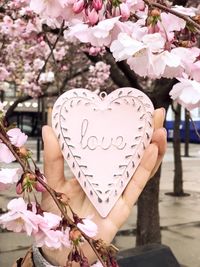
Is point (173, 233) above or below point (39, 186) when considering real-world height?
below

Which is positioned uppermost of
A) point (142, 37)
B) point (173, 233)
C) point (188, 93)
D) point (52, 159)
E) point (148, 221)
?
point (142, 37)

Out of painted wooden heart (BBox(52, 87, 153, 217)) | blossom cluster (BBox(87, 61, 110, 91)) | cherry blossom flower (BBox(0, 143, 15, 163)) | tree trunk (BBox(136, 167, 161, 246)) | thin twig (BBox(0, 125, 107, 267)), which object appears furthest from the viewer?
blossom cluster (BBox(87, 61, 110, 91))

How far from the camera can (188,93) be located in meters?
1.29

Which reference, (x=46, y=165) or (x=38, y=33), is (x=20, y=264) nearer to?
(x=46, y=165)

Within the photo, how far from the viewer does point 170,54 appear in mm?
1287

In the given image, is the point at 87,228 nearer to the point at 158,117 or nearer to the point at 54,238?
the point at 54,238

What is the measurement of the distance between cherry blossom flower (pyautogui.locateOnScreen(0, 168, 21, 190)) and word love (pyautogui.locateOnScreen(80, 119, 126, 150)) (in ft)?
0.95

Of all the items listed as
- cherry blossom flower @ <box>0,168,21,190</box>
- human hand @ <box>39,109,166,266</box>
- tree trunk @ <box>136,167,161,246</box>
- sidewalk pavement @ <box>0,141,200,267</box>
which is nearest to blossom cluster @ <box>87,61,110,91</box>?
sidewalk pavement @ <box>0,141,200,267</box>

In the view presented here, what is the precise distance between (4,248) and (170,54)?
6.16 m

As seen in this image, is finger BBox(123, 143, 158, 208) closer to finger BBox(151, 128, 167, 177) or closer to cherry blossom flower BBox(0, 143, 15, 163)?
finger BBox(151, 128, 167, 177)

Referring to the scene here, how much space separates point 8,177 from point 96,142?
338 millimetres

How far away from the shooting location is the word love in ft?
5.25

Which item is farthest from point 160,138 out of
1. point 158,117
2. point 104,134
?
point 104,134

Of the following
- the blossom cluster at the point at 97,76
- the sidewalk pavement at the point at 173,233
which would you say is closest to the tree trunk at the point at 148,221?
the sidewalk pavement at the point at 173,233
